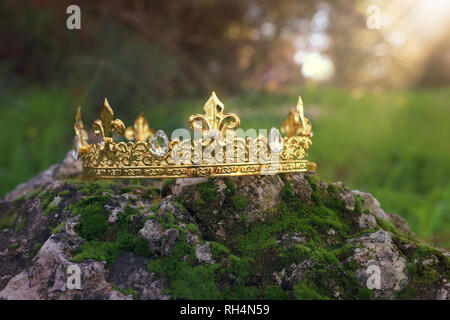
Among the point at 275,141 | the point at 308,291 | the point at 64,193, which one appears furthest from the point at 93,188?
the point at 308,291

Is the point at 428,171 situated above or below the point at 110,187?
above

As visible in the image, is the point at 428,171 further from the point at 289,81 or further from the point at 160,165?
the point at 160,165

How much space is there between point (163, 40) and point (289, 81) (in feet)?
7.99

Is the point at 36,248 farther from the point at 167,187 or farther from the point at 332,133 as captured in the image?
the point at 332,133

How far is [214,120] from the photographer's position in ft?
8.07

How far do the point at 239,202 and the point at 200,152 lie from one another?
439mm

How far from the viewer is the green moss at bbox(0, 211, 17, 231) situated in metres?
2.57

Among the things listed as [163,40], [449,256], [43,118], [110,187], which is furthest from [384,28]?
[43,118]

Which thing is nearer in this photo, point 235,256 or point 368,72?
point 235,256

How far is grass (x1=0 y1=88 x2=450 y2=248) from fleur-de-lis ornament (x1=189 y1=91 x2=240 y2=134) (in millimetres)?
3274

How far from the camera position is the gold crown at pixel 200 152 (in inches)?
91.7

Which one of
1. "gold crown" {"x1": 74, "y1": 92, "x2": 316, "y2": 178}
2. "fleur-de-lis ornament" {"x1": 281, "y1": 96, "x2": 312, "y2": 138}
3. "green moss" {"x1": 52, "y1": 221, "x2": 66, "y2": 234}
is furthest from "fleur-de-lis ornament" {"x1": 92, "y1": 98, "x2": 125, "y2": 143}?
"fleur-de-lis ornament" {"x1": 281, "y1": 96, "x2": 312, "y2": 138}

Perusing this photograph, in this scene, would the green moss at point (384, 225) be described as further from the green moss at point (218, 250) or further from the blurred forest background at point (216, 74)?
the blurred forest background at point (216, 74)

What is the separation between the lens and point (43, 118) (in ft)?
21.4
